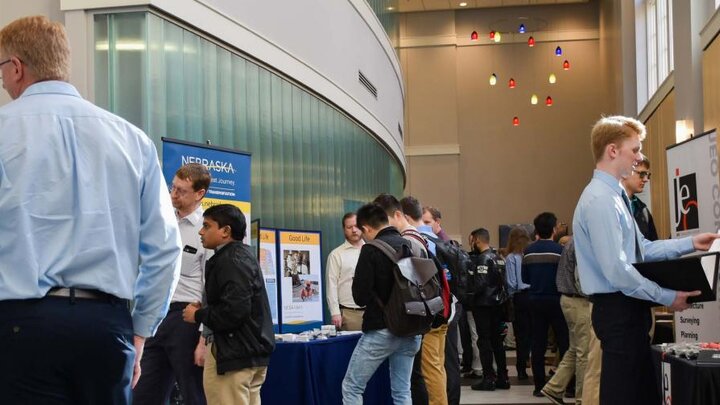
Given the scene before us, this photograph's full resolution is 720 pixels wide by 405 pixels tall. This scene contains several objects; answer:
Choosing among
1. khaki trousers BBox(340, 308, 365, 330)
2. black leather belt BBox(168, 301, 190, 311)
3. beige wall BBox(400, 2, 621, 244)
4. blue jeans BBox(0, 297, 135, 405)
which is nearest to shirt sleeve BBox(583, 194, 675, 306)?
blue jeans BBox(0, 297, 135, 405)

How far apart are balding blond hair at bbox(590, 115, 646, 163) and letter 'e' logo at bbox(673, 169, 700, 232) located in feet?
7.51

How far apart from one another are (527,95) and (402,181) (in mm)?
4606

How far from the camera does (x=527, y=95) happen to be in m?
20.3

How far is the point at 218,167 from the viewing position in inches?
233

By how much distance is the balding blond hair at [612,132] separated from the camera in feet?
13.0

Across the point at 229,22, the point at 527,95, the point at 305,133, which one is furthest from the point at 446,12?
the point at 229,22

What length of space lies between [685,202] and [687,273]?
2876mm

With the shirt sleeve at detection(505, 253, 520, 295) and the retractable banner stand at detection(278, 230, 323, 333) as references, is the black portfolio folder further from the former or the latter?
the shirt sleeve at detection(505, 253, 520, 295)

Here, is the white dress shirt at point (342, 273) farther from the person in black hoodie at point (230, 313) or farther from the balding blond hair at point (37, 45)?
the balding blond hair at point (37, 45)

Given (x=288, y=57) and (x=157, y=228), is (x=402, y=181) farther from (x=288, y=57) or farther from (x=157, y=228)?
(x=157, y=228)

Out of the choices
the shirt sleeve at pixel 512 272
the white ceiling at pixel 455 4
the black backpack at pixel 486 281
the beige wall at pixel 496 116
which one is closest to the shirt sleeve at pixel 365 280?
the black backpack at pixel 486 281

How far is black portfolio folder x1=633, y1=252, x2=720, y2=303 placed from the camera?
11.7 feet

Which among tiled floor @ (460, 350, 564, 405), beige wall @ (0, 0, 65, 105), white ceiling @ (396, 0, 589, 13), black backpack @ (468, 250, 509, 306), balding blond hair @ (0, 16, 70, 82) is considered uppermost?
white ceiling @ (396, 0, 589, 13)

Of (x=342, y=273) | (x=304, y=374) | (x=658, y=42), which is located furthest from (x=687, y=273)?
(x=658, y=42)
